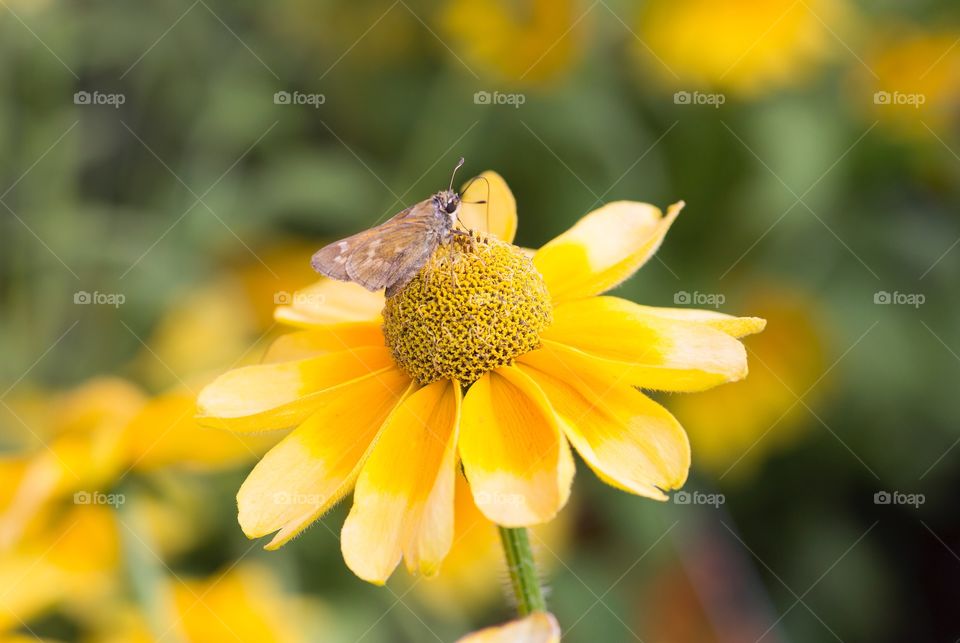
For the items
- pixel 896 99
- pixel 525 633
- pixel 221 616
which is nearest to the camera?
pixel 525 633

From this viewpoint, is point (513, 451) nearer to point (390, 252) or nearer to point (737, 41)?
point (390, 252)

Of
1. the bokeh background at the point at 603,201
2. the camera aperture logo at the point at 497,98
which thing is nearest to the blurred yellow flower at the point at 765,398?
the bokeh background at the point at 603,201

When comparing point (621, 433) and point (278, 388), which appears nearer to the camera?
point (621, 433)

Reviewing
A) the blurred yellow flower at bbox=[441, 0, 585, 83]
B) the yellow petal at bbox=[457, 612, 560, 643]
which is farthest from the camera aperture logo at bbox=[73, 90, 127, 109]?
the yellow petal at bbox=[457, 612, 560, 643]

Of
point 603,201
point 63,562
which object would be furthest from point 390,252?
point 603,201

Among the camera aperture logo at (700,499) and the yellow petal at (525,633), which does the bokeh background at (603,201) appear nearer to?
the camera aperture logo at (700,499)
